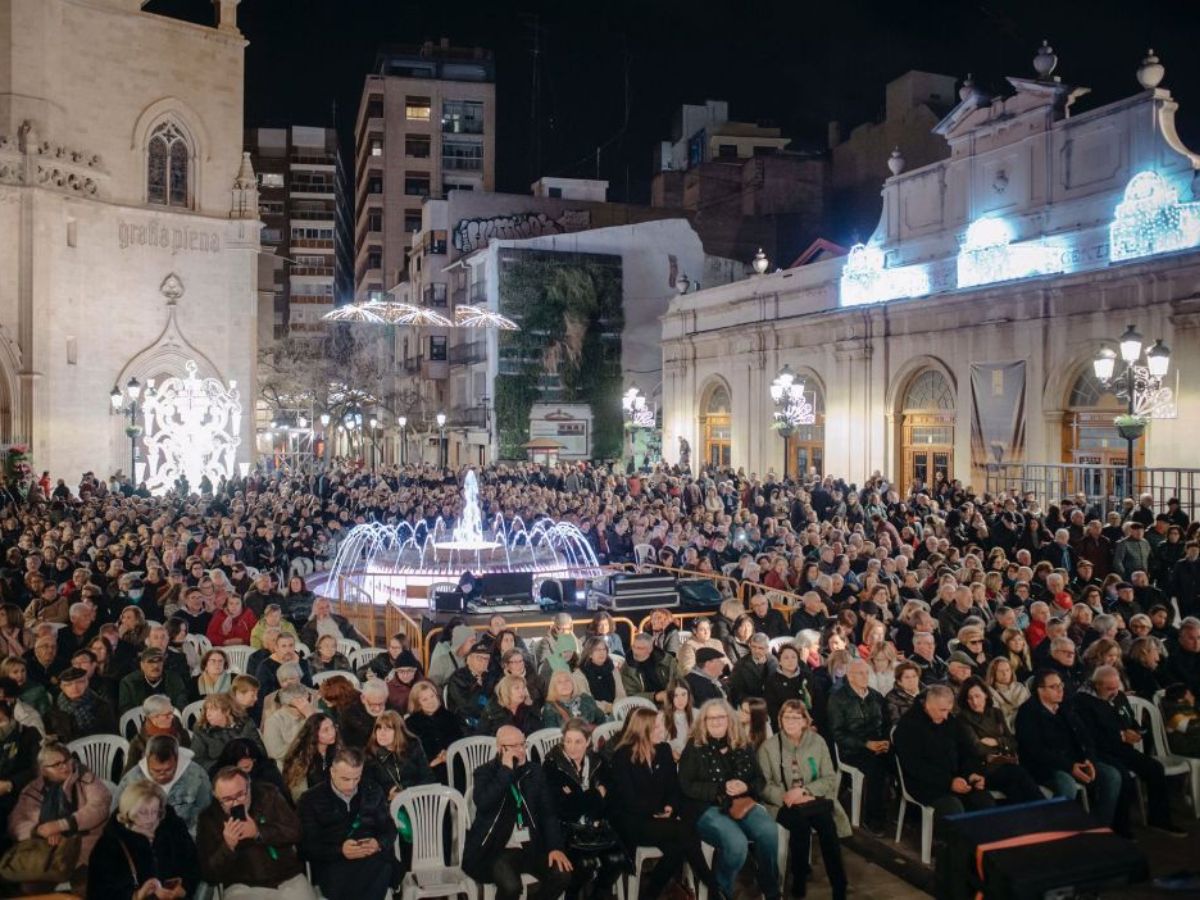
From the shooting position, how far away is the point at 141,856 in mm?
5777

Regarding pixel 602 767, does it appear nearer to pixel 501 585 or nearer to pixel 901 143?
pixel 501 585

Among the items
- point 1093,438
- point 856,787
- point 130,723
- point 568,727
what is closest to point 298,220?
point 1093,438

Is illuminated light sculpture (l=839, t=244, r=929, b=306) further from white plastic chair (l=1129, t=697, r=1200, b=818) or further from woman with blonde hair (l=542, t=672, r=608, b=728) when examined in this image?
woman with blonde hair (l=542, t=672, r=608, b=728)

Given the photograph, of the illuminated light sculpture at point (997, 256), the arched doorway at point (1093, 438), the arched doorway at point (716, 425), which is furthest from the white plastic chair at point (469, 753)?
the arched doorway at point (716, 425)

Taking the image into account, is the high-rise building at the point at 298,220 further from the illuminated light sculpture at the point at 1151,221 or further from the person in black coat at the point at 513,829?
the person in black coat at the point at 513,829

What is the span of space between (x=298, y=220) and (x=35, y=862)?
88.4 meters

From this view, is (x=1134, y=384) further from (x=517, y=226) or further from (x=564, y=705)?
(x=517, y=226)

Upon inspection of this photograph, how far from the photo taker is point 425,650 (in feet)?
37.8

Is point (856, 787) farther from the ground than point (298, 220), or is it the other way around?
point (298, 220)

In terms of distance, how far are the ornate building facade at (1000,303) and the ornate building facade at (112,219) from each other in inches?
733

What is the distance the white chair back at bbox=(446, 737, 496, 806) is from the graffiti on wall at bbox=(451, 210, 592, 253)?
47.3 meters

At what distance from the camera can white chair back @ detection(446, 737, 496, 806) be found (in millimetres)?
7652

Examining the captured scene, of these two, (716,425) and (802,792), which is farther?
(716,425)

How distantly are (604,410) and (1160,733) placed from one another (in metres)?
40.9
